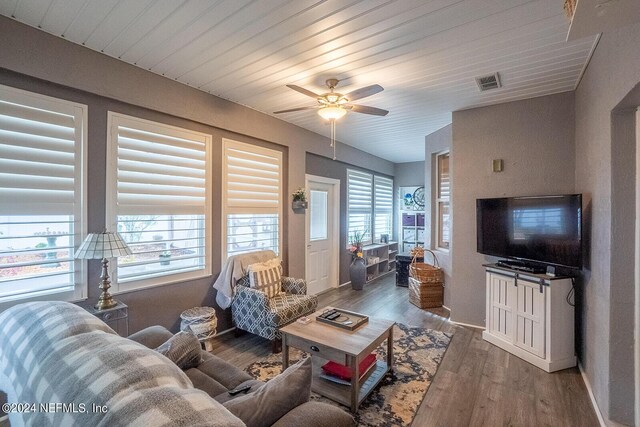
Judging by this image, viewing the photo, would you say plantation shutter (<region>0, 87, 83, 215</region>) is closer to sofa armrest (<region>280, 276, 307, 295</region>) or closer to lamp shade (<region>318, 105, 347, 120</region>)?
lamp shade (<region>318, 105, 347, 120</region>)

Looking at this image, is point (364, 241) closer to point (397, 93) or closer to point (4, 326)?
point (397, 93)

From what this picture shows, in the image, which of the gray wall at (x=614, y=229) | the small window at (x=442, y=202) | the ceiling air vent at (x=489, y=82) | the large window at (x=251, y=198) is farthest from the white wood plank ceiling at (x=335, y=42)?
the small window at (x=442, y=202)

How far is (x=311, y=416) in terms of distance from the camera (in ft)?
3.51

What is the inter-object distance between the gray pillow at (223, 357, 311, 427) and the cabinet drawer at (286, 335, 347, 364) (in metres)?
0.94

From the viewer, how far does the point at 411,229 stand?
7211 mm

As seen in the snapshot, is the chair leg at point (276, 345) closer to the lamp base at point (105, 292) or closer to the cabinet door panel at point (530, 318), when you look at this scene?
the lamp base at point (105, 292)

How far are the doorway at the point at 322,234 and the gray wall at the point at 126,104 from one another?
1.33m

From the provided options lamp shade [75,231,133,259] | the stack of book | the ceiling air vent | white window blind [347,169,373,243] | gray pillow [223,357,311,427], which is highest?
the ceiling air vent

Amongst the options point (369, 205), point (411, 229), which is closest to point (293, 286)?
point (369, 205)

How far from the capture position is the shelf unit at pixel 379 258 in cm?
606

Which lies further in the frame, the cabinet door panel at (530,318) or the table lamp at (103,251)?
the cabinet door panel at (530,318)

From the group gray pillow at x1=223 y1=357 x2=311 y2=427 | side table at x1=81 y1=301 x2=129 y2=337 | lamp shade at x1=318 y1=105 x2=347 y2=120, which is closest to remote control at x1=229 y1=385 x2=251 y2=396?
gray pillow at x1=223 y1=357 x2=311 y2=427

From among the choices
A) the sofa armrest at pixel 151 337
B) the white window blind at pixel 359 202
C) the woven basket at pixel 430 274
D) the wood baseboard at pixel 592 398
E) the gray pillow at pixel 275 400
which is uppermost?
the white window blind at pixel 359 202

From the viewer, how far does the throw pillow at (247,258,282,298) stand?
10.6 ft
